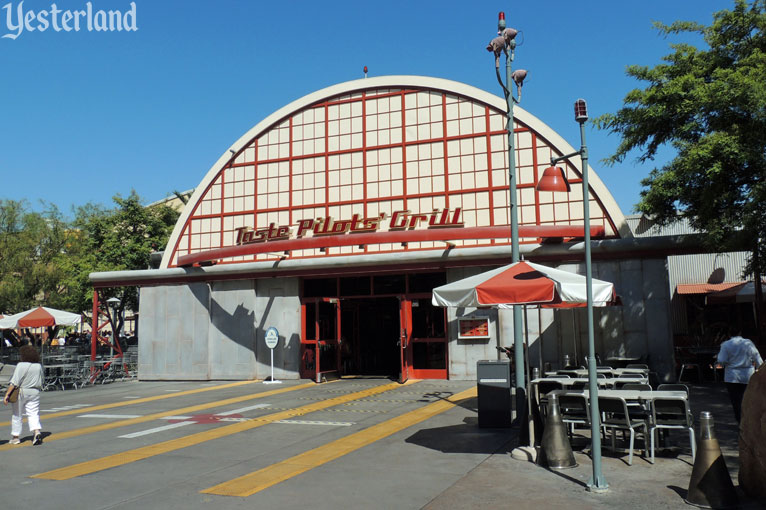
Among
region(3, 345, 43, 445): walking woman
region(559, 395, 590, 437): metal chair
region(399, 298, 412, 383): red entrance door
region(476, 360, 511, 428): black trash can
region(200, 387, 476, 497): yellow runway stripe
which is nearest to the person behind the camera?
region(200, 387, 476, 497): yellow runway stripe

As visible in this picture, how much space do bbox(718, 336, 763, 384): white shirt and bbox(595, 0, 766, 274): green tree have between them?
10.7 ft

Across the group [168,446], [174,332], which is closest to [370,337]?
[174,332]

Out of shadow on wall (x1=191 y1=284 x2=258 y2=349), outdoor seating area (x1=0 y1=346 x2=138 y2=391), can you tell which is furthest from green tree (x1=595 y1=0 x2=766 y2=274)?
outdoor seating area (x1=0 y1=346 x2=138 y2=391)

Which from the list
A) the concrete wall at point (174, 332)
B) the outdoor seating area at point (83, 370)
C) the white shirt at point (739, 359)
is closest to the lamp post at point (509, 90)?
the white shirt at point (739, 359)

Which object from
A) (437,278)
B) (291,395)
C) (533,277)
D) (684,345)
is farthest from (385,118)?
(533,277)

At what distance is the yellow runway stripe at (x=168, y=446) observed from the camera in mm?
8452

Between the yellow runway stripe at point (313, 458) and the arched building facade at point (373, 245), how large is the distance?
681 cm

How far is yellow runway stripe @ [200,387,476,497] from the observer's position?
7.38m

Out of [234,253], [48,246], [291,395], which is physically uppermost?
[48,246]

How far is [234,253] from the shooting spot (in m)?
21.4

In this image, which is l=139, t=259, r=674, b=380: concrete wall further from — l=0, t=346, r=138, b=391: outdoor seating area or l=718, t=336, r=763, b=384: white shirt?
l=718, t=336, r=763, b=384: white shirt

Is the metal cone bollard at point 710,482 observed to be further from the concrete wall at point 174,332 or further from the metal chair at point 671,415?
the concrete wall at point 174,332

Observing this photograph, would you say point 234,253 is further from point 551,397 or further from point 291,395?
point 551,397

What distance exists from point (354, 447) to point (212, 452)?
2196 mm
